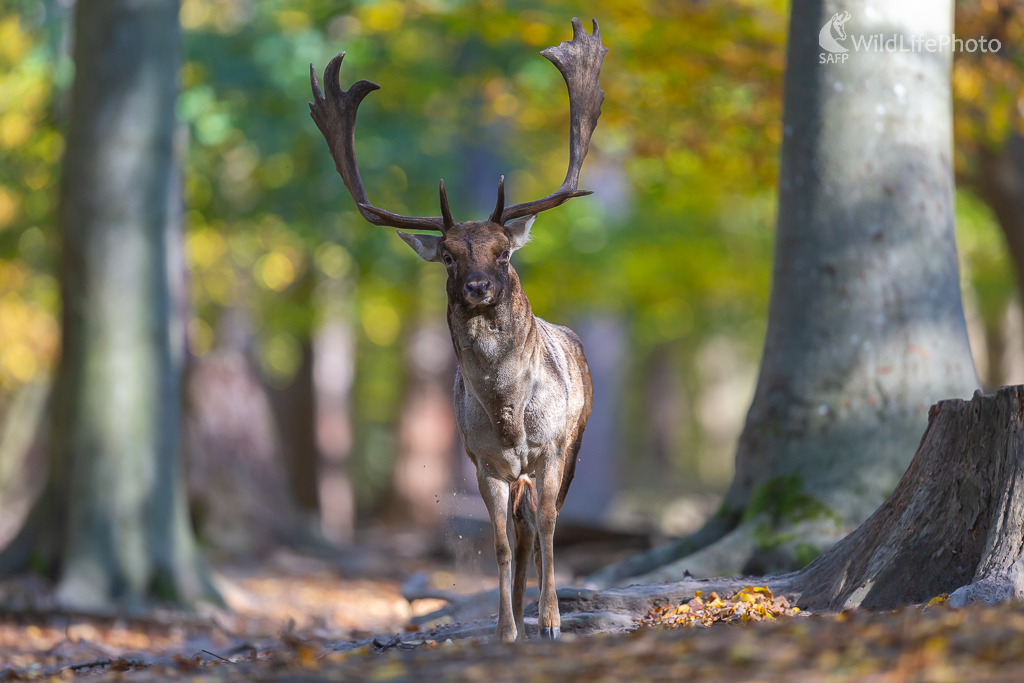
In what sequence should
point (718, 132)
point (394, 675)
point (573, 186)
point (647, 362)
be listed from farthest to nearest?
1. point (647, 362)
2. point (718, 132)
3. point (573, 186)
4. point (394, 675)

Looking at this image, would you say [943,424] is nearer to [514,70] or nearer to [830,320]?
[830,320]

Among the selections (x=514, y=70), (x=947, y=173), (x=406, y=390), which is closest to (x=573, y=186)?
(x=947, y=173)

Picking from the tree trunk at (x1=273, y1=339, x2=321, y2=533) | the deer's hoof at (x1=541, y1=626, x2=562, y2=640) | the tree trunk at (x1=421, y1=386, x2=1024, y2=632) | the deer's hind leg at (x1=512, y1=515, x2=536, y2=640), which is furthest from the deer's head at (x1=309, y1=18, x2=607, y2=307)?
the tree trunk at (x1=273, y1=339, x2=321, y2=533)

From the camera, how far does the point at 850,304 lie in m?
6.64

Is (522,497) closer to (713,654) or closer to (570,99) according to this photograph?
(570,99)

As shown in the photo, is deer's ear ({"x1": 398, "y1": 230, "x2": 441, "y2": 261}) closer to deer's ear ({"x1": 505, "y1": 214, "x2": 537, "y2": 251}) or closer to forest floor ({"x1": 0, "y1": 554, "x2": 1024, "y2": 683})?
deer's ear ({"x1": 505, "y1": 214, "x2": 537, "y2": 251})

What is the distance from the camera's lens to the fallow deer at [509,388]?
4.94 metres

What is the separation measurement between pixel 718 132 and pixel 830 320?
20.8 feet

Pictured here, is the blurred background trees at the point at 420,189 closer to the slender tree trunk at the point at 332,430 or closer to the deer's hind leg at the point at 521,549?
the slender tree trunk at the point at 332,430

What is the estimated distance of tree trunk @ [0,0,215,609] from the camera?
864 cm

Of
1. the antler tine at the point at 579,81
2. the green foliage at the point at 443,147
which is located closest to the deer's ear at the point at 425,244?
the antler tine at the point at 579,81

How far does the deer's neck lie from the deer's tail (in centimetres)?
72

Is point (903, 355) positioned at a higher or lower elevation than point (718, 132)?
lower

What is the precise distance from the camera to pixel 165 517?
352 inches
